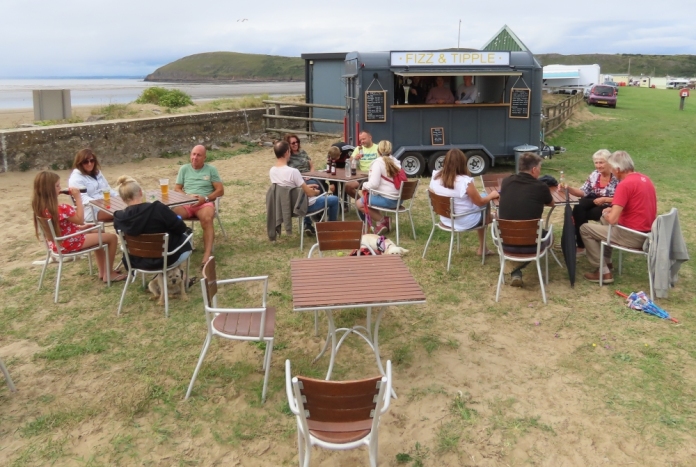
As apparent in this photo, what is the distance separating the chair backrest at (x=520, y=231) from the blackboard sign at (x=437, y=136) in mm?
5532

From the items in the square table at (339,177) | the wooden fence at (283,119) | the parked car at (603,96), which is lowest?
the square table at (339,177)

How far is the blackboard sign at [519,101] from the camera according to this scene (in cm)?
1022

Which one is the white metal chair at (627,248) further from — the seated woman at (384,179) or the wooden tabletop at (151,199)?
the wooden tabletop at (151,199)

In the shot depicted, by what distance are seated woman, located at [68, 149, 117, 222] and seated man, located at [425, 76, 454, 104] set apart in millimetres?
6200

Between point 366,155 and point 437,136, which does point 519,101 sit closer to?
point 437,136

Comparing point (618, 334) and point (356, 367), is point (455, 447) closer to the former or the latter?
point (356, 367)

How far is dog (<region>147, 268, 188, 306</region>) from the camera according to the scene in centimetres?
492

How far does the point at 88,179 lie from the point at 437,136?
6114mm

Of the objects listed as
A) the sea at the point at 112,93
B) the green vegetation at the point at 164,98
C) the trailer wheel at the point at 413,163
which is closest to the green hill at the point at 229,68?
the sea at the point at 112,93

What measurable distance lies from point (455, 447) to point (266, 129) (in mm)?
12567

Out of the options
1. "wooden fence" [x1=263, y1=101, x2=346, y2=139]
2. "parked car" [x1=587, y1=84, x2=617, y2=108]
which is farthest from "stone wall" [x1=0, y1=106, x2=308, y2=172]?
"parked car" [x1=587, y1=84, x2=617, y2=108]

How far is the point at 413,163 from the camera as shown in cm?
1037

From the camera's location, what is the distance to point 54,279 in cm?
551

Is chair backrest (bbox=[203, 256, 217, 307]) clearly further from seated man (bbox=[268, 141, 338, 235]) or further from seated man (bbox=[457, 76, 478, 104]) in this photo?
seated man (bbox=[457, 76, 478, 104])
